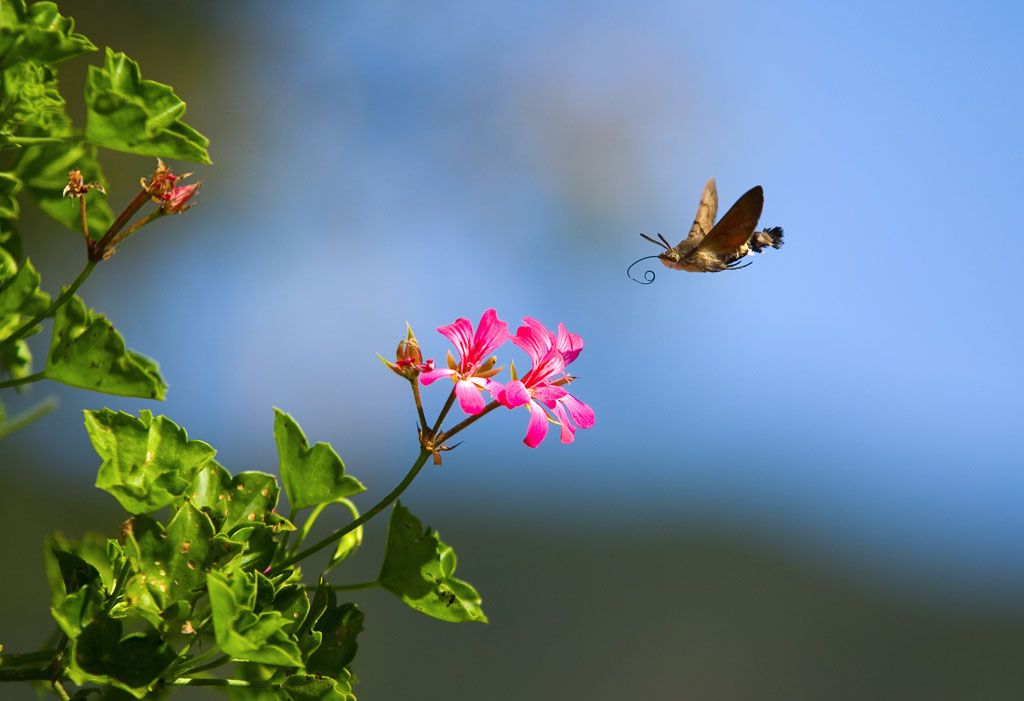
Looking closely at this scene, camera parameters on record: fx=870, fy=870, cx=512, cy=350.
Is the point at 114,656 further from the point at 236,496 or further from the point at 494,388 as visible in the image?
the point at 494,388

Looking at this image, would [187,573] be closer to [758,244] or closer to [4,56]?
[4,56]

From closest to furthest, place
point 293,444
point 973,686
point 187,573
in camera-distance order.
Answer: point 187,573, point 293,444, point 973,686

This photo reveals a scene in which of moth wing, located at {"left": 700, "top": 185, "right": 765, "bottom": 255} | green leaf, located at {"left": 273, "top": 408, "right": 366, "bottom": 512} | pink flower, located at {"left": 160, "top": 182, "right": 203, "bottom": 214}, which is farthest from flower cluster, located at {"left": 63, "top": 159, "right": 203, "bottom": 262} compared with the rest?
moth wing, located at {"left": 700, "top": 185, "right": 765, "bottom": 255}

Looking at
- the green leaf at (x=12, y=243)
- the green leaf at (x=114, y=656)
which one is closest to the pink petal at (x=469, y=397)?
the green leaf at (x=114, y=656)

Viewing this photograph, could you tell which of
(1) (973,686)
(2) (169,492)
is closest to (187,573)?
(2) (169,492)

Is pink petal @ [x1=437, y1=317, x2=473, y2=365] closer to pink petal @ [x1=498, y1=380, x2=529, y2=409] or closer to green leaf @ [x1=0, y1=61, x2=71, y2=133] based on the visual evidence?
pink petal @ [x1=498, y1=380, x2=529, y2=409]
